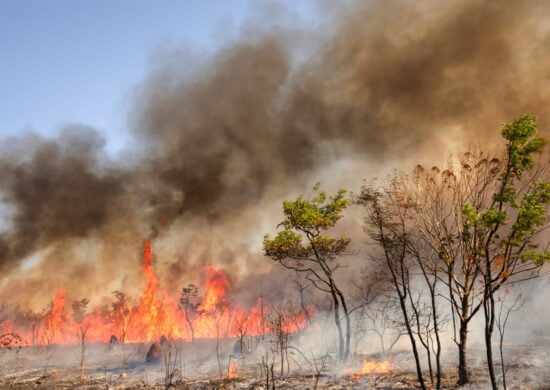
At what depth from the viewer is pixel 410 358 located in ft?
109

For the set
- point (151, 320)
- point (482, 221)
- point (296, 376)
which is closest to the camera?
point (482, 221)

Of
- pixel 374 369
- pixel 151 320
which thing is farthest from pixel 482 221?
pixel 151 320

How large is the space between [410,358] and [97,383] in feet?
98.6

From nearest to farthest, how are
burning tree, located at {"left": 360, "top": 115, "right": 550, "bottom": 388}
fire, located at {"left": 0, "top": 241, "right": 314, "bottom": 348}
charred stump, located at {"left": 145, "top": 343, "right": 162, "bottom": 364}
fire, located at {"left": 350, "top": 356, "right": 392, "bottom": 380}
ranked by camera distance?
burning tree, located at {"left": 360, "top": 115, "right": 550, "bottom": 388} → fire, located at {"left": 350, "top": 356, "right": 392, "bottom": 380} → charred stump, located at {"left": 145, "top": 343, "right": 162, "bottom": 364} → fire, located at {"left": 0, "top": 241, "right": 314, "bottom": 348}

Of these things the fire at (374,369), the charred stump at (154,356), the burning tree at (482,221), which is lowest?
the charred stump at (154,356)

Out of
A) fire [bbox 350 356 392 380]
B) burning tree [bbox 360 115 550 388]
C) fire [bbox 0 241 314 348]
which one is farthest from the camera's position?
fire [bbox 0 241 314 348]

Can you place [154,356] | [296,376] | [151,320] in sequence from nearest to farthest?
1. [296,376]
2. [154,356]
3. [151,320]

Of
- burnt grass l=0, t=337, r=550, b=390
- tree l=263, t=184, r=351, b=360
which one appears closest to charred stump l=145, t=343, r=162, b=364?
burnt grass l=0, t=337, r=550, b=390

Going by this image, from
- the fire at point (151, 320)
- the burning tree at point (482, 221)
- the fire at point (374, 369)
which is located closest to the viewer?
the burning tree at point (482, 221)

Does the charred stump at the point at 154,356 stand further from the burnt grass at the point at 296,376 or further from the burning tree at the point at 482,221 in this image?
the burning tree at the point at 482,221

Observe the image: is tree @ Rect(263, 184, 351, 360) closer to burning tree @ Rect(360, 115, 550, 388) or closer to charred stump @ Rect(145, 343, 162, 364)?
burning tree @ Rect(360, 115, 550, 388)

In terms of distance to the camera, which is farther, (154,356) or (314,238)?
(154,356)

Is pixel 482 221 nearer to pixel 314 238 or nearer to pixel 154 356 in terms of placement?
pixel 314 238

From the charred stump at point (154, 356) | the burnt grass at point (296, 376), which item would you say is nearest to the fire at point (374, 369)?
the burnt grass at point (296, 376)
